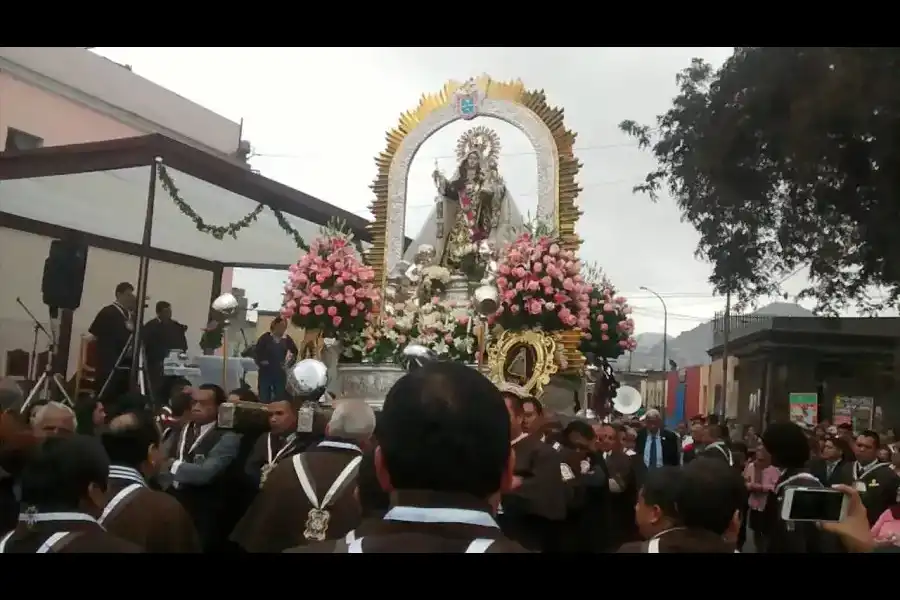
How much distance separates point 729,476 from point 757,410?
17.2ft

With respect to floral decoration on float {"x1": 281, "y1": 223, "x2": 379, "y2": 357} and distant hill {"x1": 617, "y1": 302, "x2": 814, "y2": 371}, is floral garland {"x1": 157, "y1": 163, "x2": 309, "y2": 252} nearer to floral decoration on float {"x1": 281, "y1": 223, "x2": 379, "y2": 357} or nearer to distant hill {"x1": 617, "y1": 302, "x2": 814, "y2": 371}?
floral decoration on float {"x1": 281, "y1": 223, "x2": 379, "y2": 357}

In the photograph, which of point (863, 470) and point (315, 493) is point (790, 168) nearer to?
point (863, 470)

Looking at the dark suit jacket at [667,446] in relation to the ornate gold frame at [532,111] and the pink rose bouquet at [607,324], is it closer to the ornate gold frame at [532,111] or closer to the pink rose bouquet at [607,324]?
the pink rose bouquet at [607,324]

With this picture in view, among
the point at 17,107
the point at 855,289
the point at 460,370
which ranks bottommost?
the point at 460,370

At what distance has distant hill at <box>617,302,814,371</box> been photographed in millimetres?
7879

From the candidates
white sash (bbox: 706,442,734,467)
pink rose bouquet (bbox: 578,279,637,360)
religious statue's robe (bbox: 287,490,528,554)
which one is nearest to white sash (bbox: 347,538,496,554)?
religious statue's robe (bbox: 287,490,528,554)

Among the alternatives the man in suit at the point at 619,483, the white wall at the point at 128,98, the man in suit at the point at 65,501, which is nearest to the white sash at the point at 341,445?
the man in suit at the point at 65,501

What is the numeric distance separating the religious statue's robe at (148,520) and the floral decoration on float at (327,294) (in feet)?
14.2

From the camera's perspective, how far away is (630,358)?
8.64 metres

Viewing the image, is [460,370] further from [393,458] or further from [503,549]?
[503,549]

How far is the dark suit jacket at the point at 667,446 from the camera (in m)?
7.28

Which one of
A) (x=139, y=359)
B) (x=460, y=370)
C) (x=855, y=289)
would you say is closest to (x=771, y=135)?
(x=855, y=289)

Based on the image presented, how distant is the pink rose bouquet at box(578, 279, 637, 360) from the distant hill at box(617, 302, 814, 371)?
32 cm

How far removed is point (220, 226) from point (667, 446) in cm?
428
